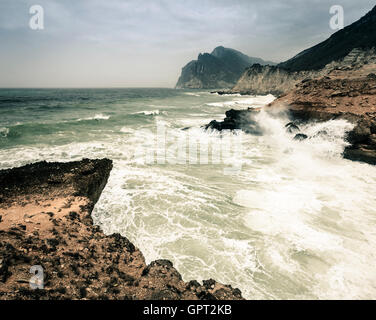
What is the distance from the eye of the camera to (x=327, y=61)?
87688mm

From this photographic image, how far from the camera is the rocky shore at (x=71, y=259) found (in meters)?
3.74

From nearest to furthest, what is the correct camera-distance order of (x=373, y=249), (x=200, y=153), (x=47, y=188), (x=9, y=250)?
1. (x=9, y=250)
2. (x=373, y=249)
3. (x=47, y=188)
4. (x=200, y=153)

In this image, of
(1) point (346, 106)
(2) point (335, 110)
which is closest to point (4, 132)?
(2) point (335, 110)

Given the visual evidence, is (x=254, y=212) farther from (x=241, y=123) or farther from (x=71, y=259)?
(x=241, y=123)

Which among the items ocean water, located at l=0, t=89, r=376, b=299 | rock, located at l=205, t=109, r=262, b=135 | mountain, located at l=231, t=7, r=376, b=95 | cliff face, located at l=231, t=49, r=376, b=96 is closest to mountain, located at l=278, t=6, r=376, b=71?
mountain, located at l=231, t=7, r=376, b=95

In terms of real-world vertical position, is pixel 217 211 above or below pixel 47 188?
below

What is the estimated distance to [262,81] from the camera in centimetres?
11881

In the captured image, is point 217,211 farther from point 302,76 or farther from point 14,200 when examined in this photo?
point 302,76

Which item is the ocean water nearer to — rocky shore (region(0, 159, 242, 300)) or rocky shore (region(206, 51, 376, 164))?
rocky shore (region(206, 51, 376, 164))

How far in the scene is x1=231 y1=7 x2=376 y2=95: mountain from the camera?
7119 centimetres

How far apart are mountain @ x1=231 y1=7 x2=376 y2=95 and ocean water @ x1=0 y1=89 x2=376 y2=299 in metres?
74.5

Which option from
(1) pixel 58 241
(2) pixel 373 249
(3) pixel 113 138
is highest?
(3) pixel 113 138
